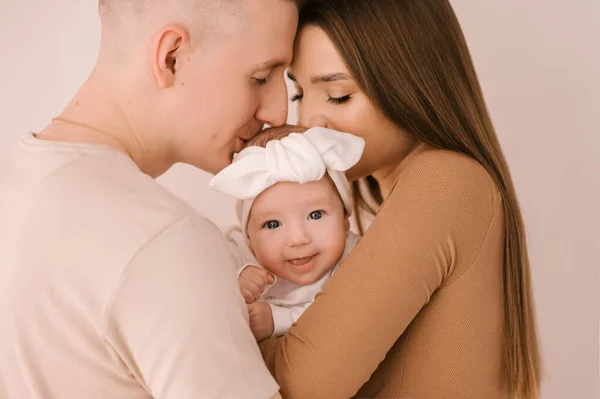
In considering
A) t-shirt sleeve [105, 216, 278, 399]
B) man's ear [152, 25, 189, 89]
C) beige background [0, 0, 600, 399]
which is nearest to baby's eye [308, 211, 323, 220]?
man's ear [152, 25, 189, 89]

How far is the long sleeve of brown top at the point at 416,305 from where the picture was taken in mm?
1660

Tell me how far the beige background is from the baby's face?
1486 mm

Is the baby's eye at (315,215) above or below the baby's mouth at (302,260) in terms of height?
above

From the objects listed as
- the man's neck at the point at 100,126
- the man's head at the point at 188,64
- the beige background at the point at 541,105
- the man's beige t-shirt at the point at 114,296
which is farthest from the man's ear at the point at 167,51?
the beige background at the point at 541,105

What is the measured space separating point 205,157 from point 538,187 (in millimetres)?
1882

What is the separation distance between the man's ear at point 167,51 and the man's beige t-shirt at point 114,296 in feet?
1.04

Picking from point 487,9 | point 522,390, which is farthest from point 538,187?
point 522,390

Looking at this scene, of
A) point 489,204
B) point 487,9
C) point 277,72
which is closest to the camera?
point 489,204

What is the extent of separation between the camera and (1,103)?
3.33 m

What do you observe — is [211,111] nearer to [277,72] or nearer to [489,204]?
[277,72]

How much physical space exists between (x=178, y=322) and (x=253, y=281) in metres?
0.64

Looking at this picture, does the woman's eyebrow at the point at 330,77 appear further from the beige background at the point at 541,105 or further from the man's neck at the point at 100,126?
the beige background at the point at 541,105

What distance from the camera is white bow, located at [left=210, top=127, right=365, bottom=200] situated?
6.40ft

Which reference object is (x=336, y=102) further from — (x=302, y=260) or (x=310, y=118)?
(x=302, y=260)
